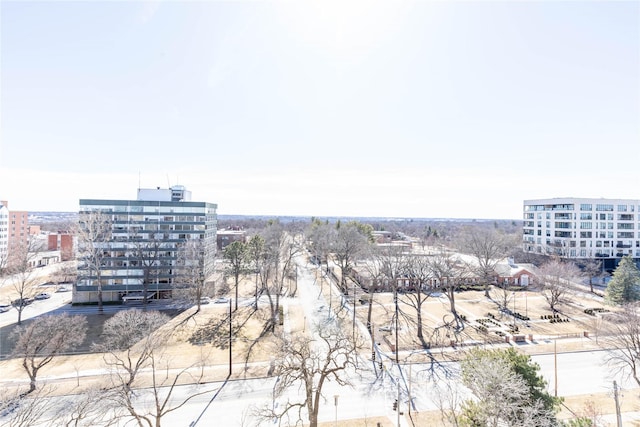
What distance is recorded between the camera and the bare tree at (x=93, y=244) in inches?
1711

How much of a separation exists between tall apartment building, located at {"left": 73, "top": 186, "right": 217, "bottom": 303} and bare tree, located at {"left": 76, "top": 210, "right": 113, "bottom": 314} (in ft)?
0.40

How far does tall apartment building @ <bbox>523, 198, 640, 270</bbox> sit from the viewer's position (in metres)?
71.4

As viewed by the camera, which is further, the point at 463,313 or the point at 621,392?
the point at 463,313

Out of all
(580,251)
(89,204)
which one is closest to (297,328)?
(89,204)

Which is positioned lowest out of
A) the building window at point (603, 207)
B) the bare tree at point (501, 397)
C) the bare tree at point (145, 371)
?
the bare tree at point (145, 371)

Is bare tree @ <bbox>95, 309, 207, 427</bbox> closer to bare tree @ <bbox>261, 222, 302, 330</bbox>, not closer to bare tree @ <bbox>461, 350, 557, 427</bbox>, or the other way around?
bare tree @ <bbox>261, 222, 302, 330</bbox>

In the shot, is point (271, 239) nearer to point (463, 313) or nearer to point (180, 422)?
point (463, 313)

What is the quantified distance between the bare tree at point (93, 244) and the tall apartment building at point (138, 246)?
0.12 meters

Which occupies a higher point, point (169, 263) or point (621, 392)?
point (169, 263)

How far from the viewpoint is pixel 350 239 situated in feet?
199

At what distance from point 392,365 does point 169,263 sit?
125 ft

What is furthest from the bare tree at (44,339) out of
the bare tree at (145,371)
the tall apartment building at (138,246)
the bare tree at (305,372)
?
the bare tree at (305,372)

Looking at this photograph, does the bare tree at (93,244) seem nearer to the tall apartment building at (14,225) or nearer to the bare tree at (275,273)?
the bare tree at (275,273)

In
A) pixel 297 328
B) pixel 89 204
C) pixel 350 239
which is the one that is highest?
pixel 89 204
